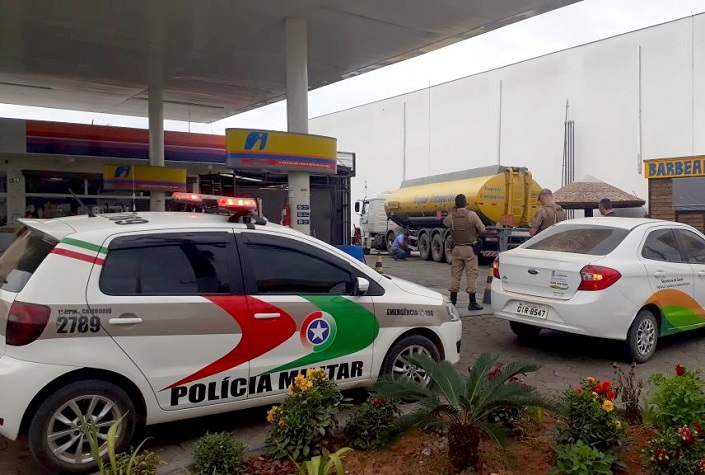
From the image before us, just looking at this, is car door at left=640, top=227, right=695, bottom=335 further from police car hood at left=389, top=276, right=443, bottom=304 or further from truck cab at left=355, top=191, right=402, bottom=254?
truck cab at left=355, top=191, right=402, bottom=254

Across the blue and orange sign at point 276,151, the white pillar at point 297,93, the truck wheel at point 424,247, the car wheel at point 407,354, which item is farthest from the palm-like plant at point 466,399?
the truck wheel at point 424,247

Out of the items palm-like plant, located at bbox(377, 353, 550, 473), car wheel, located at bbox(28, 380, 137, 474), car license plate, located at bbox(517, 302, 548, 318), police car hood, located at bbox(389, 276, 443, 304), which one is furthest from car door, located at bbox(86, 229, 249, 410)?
car license plate, located at bbox(517, 302, 548, 318)

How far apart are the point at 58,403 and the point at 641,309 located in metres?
5.64

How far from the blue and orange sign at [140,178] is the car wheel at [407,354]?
584 inches

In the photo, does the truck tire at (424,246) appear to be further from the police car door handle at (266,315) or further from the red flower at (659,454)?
the red flower at (659,454)

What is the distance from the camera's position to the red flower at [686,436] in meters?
3.05

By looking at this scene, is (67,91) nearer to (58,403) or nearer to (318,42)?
(318,42)

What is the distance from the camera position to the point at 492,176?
1842 cm

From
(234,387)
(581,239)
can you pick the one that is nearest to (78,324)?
(234,387)

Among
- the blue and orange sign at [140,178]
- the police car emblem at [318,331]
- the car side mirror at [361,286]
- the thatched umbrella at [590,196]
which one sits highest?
the blue and orange sign at [140,178]

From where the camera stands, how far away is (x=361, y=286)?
474 centimetres

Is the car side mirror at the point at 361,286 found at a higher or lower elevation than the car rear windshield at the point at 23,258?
lower

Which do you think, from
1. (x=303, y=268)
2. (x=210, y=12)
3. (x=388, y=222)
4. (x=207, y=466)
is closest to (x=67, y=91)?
(x=210, y=12)

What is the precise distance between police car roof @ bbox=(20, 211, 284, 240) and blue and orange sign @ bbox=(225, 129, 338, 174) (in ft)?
19.6
